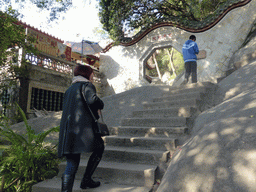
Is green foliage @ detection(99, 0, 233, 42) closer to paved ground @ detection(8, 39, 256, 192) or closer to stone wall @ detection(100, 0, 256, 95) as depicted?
stone wall @ detection(100, 0, 256, 95)

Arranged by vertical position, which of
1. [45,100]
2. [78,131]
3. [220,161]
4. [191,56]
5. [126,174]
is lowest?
[126,174]

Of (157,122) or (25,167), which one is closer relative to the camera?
(25,167)

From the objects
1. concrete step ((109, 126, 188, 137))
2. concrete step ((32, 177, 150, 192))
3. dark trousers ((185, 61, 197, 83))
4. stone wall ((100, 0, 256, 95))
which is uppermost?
stone wall ((100, 0, 256, 95))

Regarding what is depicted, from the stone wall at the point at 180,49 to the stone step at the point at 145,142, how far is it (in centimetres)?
520

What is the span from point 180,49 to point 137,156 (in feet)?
29.6

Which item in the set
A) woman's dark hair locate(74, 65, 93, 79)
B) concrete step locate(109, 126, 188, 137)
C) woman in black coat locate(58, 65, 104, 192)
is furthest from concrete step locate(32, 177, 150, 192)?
woman's dark hair locate(74, 65, 93, 79)

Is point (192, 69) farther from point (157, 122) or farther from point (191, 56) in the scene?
point (157, 122)

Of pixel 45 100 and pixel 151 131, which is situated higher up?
pixel 45 100

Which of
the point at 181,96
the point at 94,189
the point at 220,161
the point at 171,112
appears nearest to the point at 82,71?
the point at 94,189

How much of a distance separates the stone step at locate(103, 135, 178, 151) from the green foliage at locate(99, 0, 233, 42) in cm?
926

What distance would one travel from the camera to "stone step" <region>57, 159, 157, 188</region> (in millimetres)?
2804

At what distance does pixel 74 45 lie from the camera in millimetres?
14164

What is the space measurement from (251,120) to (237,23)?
9.49m

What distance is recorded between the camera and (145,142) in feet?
12.1
